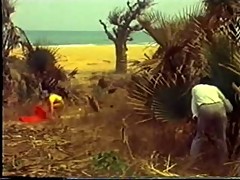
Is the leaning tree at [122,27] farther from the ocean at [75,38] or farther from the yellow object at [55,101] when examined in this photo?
the yellow object at [55,101]

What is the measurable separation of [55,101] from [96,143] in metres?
0.13

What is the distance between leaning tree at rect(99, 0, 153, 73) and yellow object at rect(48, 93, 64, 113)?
0.14m

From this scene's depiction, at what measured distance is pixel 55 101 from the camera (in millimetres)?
1100

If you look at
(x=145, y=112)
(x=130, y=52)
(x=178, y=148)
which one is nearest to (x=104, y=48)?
(x=130, y=52)

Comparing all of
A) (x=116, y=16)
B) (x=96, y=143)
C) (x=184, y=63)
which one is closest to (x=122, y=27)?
(x=116, y=16)

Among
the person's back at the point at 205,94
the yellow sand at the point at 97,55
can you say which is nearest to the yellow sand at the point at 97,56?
the yellow sand at the point at 97,55

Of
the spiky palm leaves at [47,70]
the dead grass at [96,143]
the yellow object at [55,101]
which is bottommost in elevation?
the dead grass at [96,143]

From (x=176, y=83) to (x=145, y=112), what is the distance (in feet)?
0.30

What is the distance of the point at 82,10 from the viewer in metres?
1.08

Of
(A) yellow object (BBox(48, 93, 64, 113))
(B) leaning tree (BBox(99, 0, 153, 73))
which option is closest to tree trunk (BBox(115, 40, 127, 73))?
(B) leaning tree (BBox(99, 0, 153, 73))

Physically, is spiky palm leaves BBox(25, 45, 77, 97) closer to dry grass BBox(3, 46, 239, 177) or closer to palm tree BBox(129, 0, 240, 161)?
dry grass BBox(3, 46, 239, 177)

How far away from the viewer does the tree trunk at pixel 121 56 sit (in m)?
1.09

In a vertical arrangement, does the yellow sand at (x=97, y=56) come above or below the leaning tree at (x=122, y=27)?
below

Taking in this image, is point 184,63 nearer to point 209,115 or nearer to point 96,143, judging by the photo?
point 209,115
